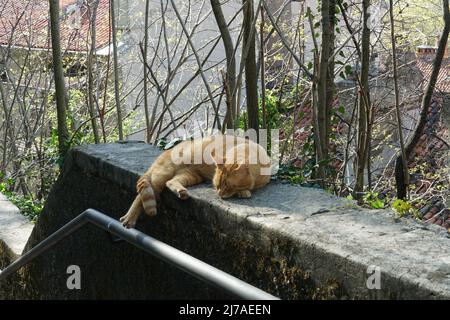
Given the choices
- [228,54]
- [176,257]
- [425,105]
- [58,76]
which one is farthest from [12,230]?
[176,257]

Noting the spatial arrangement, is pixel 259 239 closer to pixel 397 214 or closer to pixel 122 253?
pixel 397 214

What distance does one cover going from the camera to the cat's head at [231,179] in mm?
3139

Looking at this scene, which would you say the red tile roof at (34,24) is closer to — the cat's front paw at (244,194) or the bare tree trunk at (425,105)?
the bare tree trunk at (425,105)

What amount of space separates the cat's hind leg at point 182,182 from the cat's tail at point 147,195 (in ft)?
0.30

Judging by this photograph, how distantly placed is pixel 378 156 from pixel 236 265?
27.4ft

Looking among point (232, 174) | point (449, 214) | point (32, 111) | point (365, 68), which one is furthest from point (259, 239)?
point (32, 111)

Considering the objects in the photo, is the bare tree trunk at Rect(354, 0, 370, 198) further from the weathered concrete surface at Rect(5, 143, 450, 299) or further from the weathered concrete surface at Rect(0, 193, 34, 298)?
the weathered concrete surface at Rect(0, 193, 34, 298)

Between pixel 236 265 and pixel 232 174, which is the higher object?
pixel 232 174

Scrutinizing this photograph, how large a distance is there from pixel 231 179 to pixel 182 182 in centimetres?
38

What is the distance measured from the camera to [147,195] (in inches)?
133

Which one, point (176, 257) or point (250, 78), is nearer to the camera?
point (176, 257)

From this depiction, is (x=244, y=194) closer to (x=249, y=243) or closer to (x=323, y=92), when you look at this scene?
(x=249, y=243)

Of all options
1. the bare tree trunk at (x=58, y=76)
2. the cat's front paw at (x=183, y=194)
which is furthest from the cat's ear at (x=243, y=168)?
the bare tree trunk at (x=58, y=76)
